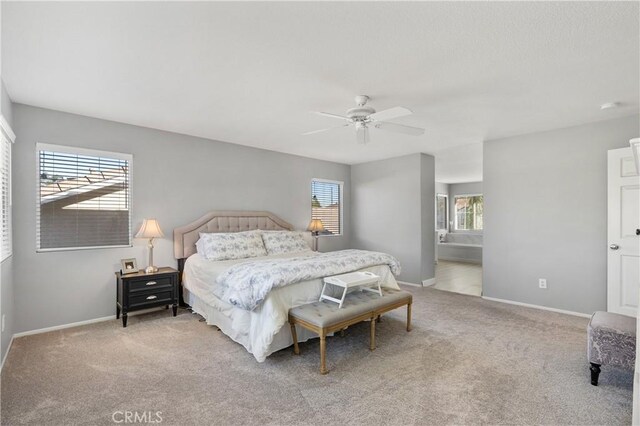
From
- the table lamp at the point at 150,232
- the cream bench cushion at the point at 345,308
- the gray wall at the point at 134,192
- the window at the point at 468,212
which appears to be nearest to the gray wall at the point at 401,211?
the gray wall at the point at 134,192

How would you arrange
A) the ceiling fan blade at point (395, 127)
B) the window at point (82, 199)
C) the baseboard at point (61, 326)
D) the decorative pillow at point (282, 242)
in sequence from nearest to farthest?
the ceiling fan blade at point (395, 127), the baseboard at point (61, 326), the window at point (82, 199), the decorative pillow at point (282, 242)

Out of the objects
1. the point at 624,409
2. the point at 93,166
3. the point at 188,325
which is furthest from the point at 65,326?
the point at 624,409

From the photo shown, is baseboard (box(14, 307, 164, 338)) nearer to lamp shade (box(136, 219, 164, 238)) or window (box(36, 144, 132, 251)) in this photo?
window (box(36, 144, 132, 251))

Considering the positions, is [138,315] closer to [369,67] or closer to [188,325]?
[188,325]

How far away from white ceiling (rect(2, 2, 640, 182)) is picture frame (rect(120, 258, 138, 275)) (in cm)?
177

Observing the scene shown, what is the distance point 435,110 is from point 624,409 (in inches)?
116

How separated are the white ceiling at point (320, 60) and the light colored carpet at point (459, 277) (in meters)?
3.04

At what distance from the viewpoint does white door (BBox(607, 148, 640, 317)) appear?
141 inches

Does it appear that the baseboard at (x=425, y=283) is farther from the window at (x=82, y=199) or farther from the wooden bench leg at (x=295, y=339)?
the window at (x=82, y=199)

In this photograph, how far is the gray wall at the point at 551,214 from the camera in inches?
156

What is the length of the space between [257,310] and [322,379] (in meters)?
0.84

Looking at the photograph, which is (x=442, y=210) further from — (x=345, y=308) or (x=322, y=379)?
(x=322, y=379)

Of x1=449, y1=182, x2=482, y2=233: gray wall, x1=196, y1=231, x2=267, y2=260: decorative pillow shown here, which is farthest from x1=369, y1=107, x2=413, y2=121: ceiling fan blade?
x1=449, y1=182, x2=482, y2=233: gray wall

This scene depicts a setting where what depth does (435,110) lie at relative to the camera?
3.53 metres
